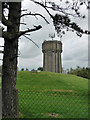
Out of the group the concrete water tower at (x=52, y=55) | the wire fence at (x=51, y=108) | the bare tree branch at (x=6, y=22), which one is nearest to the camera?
the bare tree branch at (x=6, y=22)

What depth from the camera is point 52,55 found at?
2227 cm

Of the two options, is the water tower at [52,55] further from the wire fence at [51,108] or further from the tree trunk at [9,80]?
the tree trunk at [9,80]

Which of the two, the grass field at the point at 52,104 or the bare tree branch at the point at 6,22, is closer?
the bare tree branch at the point at 6,22

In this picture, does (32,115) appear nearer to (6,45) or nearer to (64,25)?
(6,45)

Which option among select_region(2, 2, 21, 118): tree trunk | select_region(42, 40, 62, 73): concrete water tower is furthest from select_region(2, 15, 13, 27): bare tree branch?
select_region(42, 40, 62, 73): concrete water tower

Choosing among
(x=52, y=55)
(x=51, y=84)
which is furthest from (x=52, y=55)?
(x=51, y=84)

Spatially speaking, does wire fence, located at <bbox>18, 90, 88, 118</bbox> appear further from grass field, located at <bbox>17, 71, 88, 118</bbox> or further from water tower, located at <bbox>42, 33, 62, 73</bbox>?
water tower, located at <bbox>42, 33, 62, 73</bbox>

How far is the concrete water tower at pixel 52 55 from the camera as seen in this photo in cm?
2225

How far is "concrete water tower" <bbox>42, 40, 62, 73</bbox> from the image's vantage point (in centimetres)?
2225

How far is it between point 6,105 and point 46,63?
18979 mm

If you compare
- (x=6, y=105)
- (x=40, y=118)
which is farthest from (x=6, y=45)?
(x=40, y=118)

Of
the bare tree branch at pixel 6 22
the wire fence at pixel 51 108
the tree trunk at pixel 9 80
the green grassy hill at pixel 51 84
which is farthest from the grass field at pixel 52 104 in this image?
the green grassy hill at pixel 51 84

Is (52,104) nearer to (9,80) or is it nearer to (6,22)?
(9,80)

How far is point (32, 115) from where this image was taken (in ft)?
14.9
